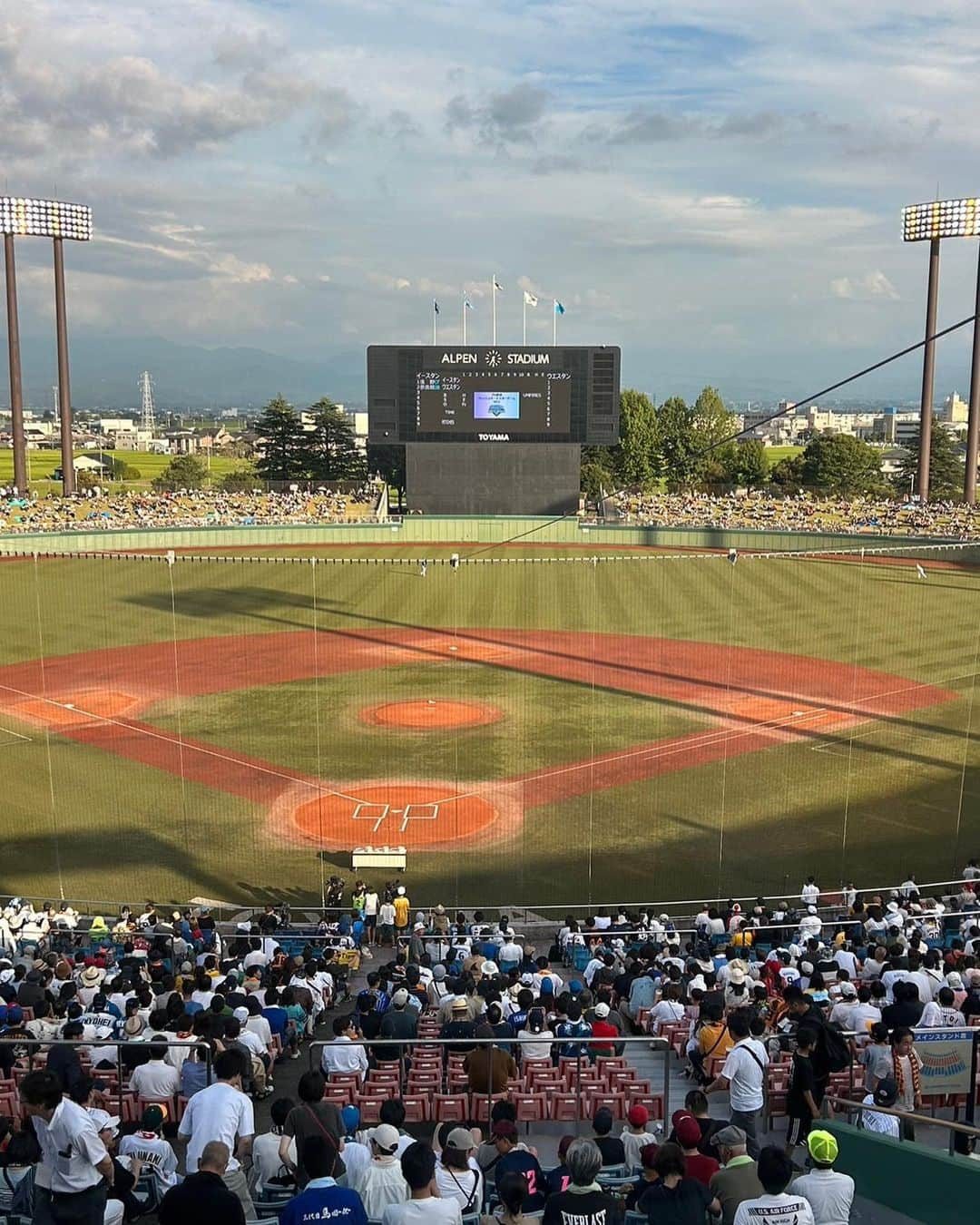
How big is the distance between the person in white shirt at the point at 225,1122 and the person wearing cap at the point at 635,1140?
2.19 metres

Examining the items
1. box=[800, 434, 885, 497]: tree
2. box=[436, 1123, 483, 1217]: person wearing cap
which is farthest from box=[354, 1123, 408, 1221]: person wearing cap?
box=[800, 434, 885, 497]: tree

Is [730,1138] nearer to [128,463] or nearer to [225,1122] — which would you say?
[225,1122]

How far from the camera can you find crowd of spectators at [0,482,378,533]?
56.8m

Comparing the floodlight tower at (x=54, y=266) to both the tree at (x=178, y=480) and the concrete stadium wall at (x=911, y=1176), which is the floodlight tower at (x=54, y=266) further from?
the concrete stadium wall at (x=911, y=1176)

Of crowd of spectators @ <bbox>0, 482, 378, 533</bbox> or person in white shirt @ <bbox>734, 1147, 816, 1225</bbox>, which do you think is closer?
person in white shirt @ <bbox>734, 1147, 816, 1225</bbox>

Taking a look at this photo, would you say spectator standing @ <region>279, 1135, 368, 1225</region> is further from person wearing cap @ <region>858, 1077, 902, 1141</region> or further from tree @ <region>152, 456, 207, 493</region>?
tree @ <region>152, 456, 207, 493</region>

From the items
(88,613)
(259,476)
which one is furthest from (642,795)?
(259,476)

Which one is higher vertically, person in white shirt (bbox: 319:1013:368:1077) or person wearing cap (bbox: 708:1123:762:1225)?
person wearing cap (bbox: 708:1123:762:1225)

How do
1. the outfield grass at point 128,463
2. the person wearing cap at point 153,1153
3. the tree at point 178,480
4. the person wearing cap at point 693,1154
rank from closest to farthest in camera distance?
the person wearing cap at point 693,1154, the person wearing cap at point 153,1153, the tree at point 178,480, the outfield grass at point 128,463

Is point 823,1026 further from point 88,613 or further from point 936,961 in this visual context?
point 88,613

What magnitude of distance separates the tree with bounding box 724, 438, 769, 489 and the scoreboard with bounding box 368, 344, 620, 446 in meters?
27.6

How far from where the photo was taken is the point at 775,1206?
5.21 m

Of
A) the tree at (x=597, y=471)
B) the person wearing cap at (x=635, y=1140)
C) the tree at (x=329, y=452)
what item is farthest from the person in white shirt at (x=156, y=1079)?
the tree at (x=329, y=452)

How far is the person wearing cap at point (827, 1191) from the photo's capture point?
5.55 meters
